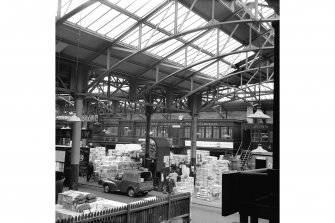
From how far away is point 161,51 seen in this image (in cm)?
1986

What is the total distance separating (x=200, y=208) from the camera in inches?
668

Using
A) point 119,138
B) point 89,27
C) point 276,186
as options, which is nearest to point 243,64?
point 89,27

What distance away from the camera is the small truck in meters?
Answer: 19.0

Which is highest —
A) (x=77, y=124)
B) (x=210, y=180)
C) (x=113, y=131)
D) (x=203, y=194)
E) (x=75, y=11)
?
(x=75, y=11)

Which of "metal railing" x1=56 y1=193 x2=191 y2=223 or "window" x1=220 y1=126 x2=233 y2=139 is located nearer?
"metal railing" x1=56 y1=193 x2=191 y2=223

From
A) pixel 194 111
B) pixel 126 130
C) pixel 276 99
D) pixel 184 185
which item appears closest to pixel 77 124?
pixel 184 185

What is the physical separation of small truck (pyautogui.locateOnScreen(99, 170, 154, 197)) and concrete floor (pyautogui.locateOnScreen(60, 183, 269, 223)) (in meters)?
0.39

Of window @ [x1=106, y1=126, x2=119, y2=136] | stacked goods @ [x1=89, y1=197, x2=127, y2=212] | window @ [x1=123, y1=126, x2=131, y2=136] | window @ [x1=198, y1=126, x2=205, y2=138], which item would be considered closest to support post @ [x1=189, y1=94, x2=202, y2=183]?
window @ [x1=198, y1=126, x2=205, y2=138]

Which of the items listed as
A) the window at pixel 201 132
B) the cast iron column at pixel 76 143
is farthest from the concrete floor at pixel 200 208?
the window at pixel 201 132

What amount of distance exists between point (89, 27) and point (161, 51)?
564cm

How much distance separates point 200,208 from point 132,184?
4648mm

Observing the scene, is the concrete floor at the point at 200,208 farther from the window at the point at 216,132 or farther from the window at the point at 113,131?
the window at the point at 113,131

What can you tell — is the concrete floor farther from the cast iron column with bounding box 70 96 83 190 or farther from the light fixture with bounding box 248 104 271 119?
the light fixture with bounding box 248 104 271 119

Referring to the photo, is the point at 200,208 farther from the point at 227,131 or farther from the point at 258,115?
the point at 227,131
